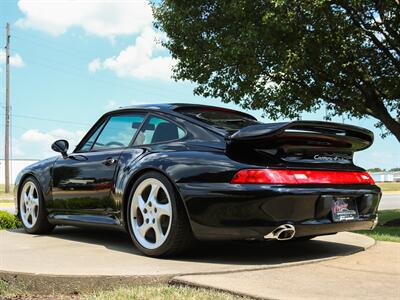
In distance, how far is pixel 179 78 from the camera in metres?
12.6

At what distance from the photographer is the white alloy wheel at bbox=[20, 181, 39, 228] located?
19.3 feet

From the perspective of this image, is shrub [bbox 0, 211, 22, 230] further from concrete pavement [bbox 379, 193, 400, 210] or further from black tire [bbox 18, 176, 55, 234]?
concrete pavement [bbox 379, 193, 400, 210]

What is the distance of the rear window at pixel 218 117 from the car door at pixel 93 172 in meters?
0.52

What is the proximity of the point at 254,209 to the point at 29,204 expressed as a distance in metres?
3.24

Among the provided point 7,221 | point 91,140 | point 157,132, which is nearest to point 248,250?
point 157,132

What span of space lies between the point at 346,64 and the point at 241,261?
24.3 ft

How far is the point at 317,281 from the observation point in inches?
134

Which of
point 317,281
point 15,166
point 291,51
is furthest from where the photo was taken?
point 15,166

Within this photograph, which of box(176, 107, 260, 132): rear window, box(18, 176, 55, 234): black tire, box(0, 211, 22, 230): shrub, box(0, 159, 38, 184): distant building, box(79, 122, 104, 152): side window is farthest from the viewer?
box(0, 159, 38, 184): distant building

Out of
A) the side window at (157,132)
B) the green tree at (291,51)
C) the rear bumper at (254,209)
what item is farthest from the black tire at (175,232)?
the green tree at (291,51)

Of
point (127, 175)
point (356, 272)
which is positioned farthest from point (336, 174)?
point (127, 175)

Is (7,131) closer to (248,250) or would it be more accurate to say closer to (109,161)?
(109,161)

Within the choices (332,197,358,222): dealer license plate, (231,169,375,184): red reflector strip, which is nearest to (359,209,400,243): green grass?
(332,197,358,222): dealer license plate

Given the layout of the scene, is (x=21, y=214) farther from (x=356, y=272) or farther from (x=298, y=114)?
(x=298, y=114)
